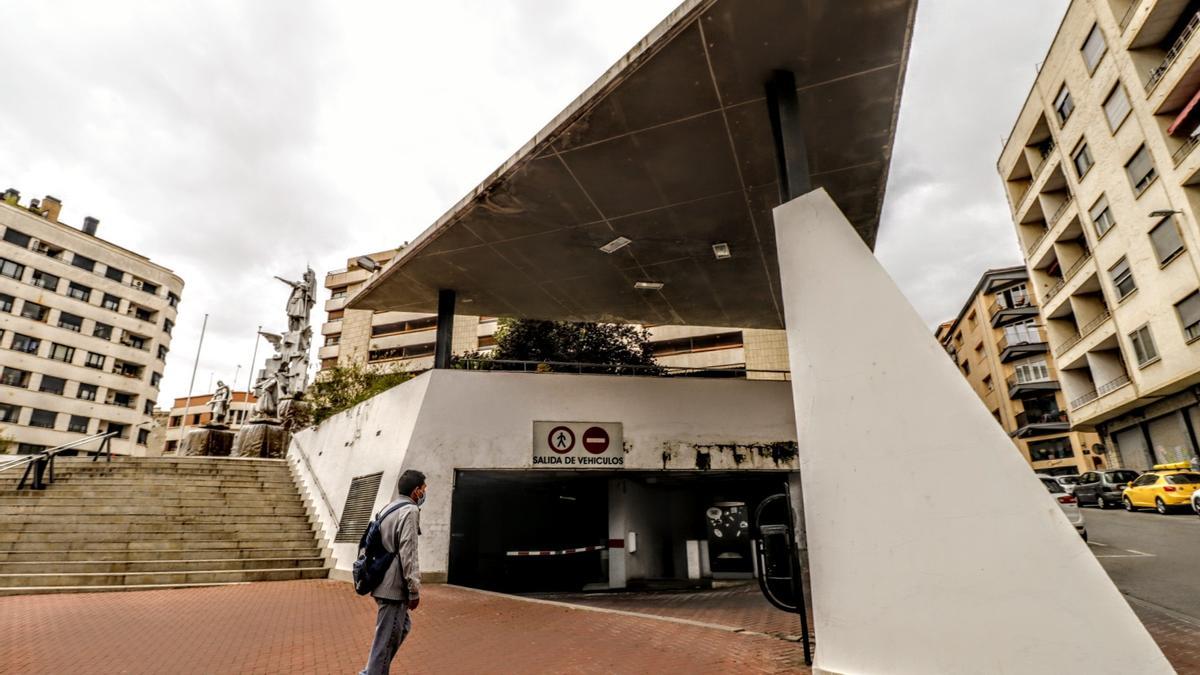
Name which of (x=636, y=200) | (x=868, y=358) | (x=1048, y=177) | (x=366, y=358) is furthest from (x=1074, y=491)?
(x=366, y=358)

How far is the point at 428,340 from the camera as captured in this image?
47250 millimetres

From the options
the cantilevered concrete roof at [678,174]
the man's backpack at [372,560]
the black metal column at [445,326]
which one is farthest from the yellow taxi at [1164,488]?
the man's backpack at [372,560]

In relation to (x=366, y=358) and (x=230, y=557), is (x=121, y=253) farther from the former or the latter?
(x=230, y=557)

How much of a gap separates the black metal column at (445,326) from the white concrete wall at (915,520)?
9.01 m

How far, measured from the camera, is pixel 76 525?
1091 centimetres

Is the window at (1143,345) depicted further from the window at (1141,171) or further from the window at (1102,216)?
the window at (1141,171)

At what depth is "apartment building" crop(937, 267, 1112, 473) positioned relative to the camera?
4191 cm

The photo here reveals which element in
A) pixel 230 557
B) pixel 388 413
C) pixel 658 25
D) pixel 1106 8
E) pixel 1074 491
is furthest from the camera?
pixel 1074 491

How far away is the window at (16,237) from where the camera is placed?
4081cm

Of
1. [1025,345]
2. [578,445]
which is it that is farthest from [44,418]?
[1025,345]

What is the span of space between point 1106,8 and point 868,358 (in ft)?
85.8

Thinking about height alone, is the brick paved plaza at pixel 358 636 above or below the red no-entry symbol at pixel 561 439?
below

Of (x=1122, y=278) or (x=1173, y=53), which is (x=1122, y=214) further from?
(x=1173, y=53)

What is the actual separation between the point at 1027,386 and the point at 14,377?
71.0m
